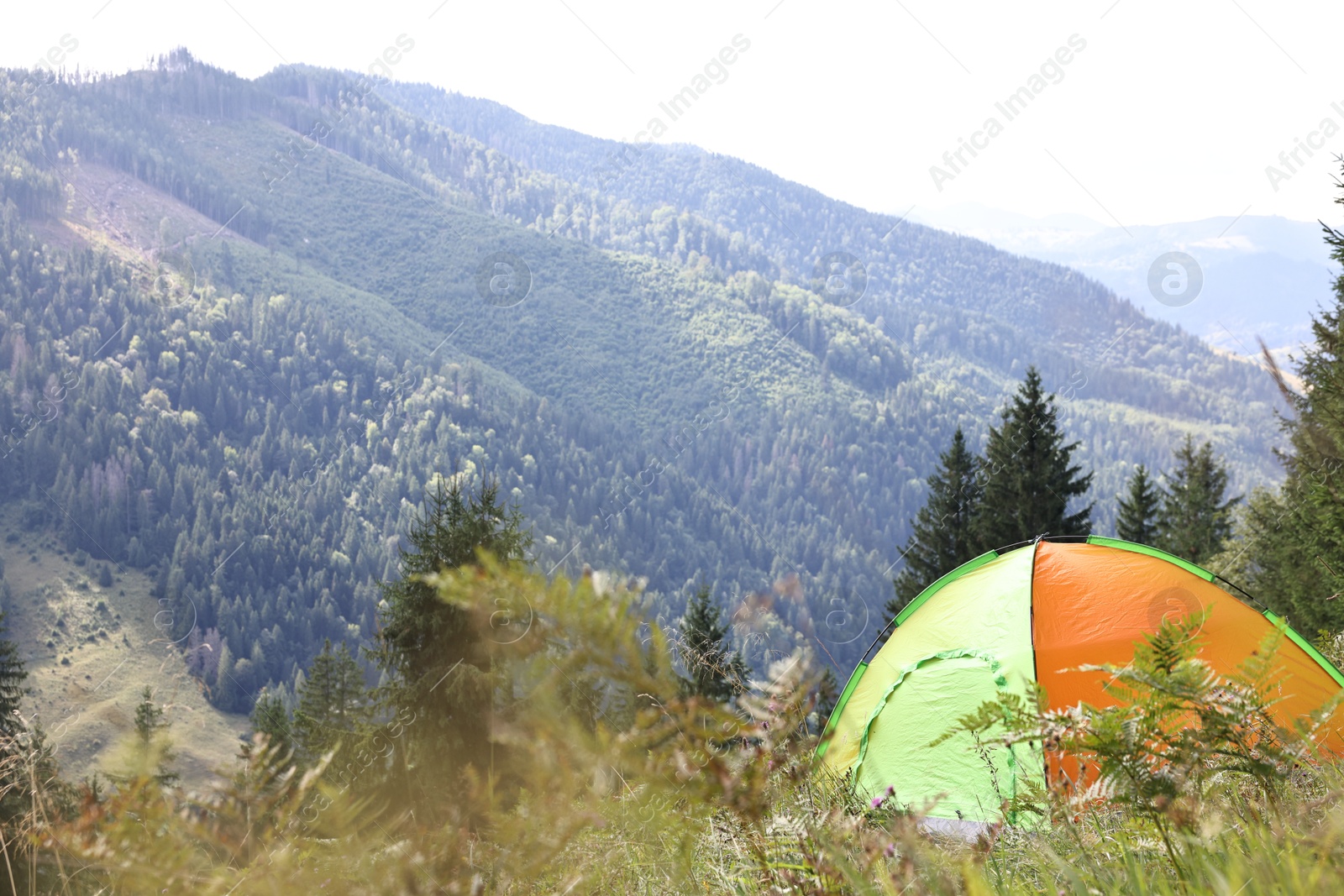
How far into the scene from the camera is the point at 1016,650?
6.27 m

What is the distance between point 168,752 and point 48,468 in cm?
17274

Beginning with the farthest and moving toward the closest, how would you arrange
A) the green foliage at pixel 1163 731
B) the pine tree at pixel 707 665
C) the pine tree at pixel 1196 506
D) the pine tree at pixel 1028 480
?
the pine tree at pixel 1196 506, the pine tree at pixel 1028 480, the pine tree at pixel 707 665, the green foliage at pixel 1163 731

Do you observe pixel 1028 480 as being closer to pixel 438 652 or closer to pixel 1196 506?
pixel 1196 506

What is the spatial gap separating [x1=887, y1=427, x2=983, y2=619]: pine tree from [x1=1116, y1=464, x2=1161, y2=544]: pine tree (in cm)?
876

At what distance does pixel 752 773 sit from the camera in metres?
1.29

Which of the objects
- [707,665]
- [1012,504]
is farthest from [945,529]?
[707,665]

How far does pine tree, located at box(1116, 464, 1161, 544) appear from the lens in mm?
32656

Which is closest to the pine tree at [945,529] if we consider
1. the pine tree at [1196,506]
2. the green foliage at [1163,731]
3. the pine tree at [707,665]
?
the pine tree at [1196,506]

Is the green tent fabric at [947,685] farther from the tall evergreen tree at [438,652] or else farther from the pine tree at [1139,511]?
the pine tree at [1139,511]

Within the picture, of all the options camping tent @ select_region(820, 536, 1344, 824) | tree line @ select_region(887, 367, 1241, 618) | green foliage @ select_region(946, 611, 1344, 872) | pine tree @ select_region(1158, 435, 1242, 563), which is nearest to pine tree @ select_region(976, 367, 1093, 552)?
tree line @ select_region(887, 367, 1241, 618)

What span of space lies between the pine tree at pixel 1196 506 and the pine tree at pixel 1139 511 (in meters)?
0.58

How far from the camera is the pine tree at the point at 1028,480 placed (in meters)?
23.7

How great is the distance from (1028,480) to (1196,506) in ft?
50.1

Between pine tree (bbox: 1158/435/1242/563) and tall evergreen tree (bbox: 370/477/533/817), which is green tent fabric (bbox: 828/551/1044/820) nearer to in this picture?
tall evergreen tree (bbox: 370/477/533/817)
